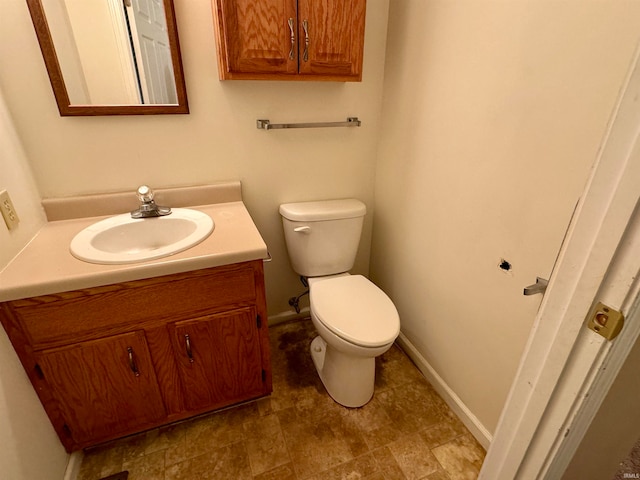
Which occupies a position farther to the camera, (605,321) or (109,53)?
(109,53)

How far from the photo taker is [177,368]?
1.20 meters

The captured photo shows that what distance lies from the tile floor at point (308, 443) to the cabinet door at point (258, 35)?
141 centimetres

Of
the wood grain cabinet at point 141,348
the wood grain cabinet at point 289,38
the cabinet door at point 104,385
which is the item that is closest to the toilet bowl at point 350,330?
the wood grain cabinet at point 141,348

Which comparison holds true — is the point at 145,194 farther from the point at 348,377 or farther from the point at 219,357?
the point at 348,377

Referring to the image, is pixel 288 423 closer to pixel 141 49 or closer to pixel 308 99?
pixel 308 99

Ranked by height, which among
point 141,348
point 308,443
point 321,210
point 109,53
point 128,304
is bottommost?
point 308,443

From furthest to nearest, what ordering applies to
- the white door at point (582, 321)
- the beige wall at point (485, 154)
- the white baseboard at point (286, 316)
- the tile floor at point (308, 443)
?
the white baseboard at point (286, 316), the tile floor at point (308, 443), the beige wall at point (485, 154), the white door at point (582, 321)

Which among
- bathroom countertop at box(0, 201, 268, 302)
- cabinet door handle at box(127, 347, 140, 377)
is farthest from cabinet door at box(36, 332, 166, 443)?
bathroom countertop at box(0, 201, 268, 302)

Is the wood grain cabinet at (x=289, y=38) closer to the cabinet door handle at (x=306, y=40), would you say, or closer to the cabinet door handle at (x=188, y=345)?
the cabinet door handle at (x=306, y=40)

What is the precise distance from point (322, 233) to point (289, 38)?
0.81 m

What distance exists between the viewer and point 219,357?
1.24 metres

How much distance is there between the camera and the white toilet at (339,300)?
127cm

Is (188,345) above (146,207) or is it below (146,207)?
below

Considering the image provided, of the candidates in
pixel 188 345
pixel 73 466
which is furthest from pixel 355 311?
pixel 73 466
